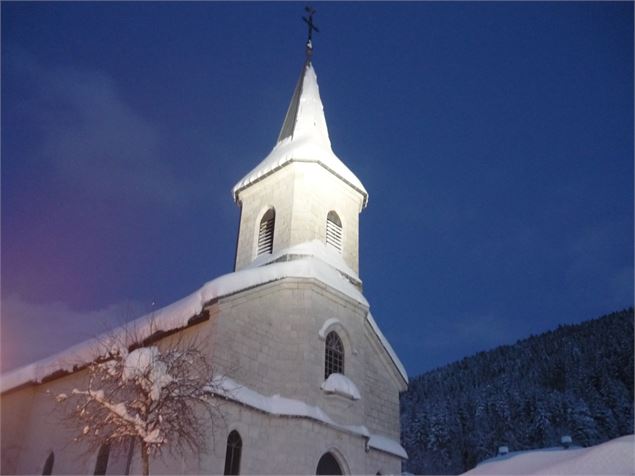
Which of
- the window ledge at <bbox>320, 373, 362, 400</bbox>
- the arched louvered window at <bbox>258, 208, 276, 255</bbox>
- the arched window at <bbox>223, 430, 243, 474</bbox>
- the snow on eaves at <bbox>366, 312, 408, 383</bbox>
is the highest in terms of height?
the arched louvered window at <bbox>258, 208, 276, 255</bbox>

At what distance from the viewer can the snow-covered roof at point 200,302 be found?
1645cm

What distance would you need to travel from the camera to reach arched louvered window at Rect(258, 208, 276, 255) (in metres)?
21.6

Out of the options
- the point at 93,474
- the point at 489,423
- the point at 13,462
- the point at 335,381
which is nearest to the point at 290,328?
the point at 335,381

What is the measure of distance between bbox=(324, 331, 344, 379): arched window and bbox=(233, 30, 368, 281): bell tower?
9.44ft

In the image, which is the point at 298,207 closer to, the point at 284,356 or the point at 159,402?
the point at 284,356

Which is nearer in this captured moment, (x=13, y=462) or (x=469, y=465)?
(x=13, y=462)

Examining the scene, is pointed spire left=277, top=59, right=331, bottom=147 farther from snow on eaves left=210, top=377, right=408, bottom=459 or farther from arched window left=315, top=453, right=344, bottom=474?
arched window left=315, top=453, right=344, bottom=474

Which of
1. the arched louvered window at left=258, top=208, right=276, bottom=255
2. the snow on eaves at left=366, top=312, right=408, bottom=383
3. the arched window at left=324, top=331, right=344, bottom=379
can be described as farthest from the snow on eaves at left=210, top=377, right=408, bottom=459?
the arched louvered window at left=258, top=208, right=276, bottom=255

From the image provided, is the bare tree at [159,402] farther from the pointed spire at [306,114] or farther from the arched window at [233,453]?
the pointed spire at [306,114]

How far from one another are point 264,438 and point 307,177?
961cm

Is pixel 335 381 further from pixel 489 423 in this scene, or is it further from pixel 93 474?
pixel 489 423

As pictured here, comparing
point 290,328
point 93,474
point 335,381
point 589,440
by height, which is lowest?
point 93,474

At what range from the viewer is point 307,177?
21812mm

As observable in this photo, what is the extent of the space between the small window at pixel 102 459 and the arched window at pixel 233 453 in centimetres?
505
